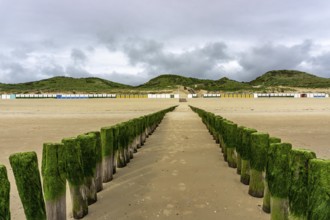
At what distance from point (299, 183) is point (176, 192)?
9.81 ft

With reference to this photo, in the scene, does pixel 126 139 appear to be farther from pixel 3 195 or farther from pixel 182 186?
pixel 3 195

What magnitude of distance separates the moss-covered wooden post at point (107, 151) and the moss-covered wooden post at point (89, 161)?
1.22 meters

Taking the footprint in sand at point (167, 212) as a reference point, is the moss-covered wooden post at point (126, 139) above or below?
above

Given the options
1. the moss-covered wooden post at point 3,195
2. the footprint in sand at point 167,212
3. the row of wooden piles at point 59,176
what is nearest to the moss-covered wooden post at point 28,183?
the row of wooden piles at point 59,176

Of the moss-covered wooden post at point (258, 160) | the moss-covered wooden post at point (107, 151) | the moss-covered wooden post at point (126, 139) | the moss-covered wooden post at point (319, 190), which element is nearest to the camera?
the moss-covered wooden post at point (319, 190)

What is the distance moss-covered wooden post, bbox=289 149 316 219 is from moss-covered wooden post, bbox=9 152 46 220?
10.6 feet

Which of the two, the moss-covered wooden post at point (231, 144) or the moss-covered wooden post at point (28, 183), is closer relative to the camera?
the moss-covered wooden post at point (28, 183)

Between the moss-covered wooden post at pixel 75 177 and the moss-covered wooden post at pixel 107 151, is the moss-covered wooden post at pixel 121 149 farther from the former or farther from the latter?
the moss-covered wooden post at pixel 75 177

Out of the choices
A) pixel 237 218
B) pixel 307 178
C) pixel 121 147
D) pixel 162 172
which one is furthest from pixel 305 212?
pixel 121 147

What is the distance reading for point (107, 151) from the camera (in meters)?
7.19

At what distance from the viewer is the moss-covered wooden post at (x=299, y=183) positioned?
3807mm

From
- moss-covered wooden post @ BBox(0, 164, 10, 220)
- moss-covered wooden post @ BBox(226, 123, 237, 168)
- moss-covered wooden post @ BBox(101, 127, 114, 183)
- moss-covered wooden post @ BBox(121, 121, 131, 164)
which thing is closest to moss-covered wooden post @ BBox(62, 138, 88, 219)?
moss-covered wooden post @ BBox(0, 164, 10, 220)

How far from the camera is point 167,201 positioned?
19.3ft

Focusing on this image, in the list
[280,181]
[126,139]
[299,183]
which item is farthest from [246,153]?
[126,139]
